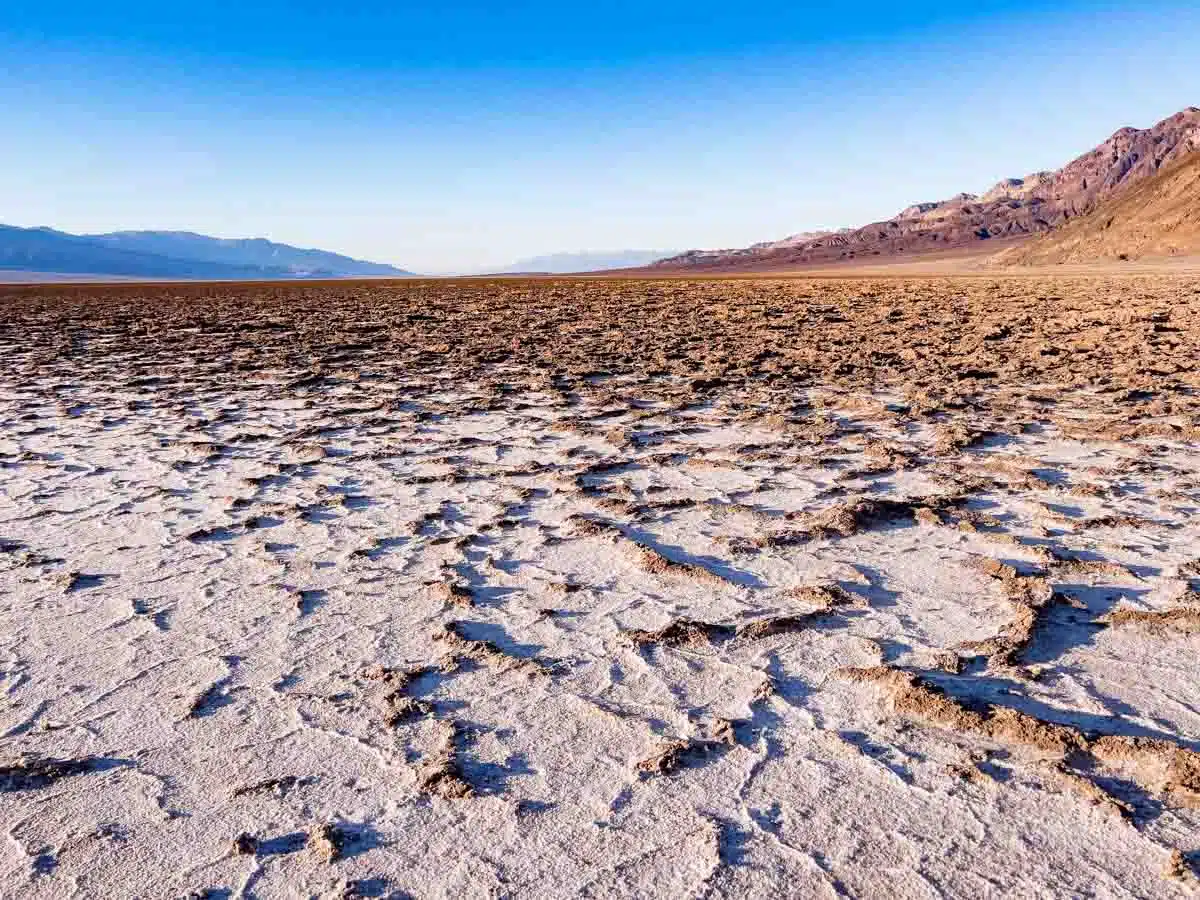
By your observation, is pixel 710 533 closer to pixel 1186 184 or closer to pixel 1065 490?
pixel 1065 490

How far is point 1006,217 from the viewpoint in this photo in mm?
138750

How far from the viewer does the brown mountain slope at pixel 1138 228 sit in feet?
194

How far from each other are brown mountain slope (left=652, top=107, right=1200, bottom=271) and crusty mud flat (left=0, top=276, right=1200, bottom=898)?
124167 millimetres

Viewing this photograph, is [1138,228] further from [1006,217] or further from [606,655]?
[1006,217]

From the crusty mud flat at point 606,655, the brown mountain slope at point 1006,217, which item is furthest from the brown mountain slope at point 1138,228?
the crusty mud flat at point 606,655

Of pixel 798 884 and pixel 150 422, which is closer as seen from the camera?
pixel 798 884

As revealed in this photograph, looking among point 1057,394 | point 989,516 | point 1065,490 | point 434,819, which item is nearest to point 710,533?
point 989,516

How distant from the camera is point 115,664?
273 centimetres

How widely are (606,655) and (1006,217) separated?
6009 inches

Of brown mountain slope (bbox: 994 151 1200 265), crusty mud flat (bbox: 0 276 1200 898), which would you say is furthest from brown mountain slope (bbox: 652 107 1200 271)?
crusty mud flat (bbox: 0 276 1200 898)

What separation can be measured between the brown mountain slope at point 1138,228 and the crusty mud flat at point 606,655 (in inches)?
2415

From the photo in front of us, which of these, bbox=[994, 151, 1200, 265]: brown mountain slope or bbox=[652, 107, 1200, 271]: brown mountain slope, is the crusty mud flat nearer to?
bbox=[994, 151, 1200, 265]: brown mountain slope

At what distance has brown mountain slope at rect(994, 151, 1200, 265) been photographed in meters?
59.0

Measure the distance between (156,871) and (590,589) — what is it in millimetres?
1749
